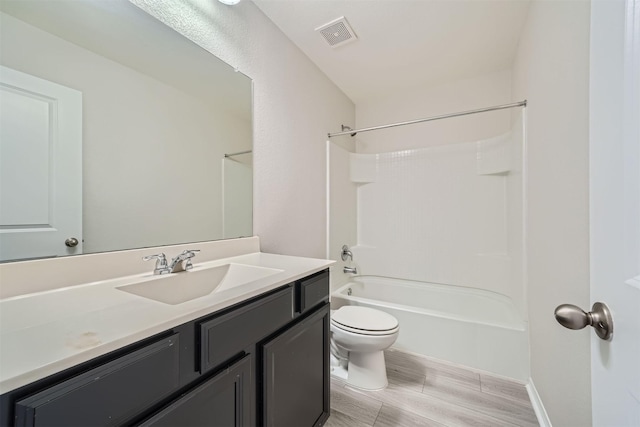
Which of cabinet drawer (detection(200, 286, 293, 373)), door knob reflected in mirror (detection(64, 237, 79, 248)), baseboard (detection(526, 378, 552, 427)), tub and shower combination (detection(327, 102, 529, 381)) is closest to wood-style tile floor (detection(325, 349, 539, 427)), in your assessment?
baseboard (detection(526, 378, 552, 427))

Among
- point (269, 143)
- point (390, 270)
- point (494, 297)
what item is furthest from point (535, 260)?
point (269, 143)

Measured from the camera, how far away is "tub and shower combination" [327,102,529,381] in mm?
1746

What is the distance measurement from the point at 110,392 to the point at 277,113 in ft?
5.31

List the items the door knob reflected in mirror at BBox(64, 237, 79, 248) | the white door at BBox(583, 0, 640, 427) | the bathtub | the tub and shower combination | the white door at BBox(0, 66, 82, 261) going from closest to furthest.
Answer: the white door at BBox(583, 0, 640, 427)
the white door at BBox(0, 66, 82, 261)
the door knob reflected in mirror at BBox(64, 237, 79, 248)
the bathtub
the tub and shower combination

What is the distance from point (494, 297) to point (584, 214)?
5.40ft

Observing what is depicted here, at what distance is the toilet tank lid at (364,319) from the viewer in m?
1.52

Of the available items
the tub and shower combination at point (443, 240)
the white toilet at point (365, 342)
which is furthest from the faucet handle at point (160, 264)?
the tub and shower combination at point (443, 240)

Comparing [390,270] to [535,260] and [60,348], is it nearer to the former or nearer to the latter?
[535,260]

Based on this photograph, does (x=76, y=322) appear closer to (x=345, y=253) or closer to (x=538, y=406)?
(x=538, y=406)

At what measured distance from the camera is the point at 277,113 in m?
1.71

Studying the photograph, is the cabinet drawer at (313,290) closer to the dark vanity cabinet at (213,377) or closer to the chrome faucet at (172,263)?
the dark vanity cabinet at (213,377)

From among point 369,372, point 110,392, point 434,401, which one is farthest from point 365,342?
point 110,392

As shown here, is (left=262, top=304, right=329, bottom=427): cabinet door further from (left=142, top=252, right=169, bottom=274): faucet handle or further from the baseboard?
Answer: the baseboard

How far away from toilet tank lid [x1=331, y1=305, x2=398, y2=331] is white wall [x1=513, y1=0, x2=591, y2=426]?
758mm
